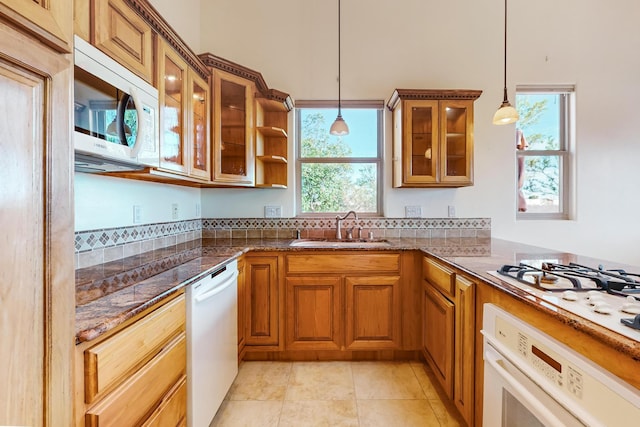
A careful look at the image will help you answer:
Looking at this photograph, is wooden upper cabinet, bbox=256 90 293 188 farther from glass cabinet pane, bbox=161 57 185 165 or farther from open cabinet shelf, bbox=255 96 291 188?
glass cabinet pane, bbox=161 57 185 165

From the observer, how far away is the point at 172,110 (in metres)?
1.66

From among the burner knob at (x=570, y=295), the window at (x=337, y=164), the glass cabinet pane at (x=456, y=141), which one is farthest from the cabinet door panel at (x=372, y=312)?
the burner knob at (x=570, y=295)

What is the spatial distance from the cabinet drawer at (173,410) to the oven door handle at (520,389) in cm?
123

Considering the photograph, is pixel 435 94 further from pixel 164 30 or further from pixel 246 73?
pixel 164 30

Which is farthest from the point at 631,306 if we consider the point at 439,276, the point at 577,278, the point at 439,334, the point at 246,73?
the point at 246,73

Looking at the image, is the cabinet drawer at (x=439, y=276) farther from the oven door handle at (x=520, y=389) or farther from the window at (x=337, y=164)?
the window at (x=337, y=164)

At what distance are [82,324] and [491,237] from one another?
2.95 meters

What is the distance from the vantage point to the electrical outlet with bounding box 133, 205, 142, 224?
1.88 metres

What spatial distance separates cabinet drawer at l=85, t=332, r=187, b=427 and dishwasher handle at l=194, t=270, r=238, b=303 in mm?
169

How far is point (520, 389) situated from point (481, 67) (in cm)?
278

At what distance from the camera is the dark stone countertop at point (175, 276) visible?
791 millimetres

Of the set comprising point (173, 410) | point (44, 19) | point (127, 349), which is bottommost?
point (173, 410)

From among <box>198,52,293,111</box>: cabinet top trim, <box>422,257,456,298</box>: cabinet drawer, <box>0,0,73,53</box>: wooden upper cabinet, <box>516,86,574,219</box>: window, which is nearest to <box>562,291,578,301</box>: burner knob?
<box>422,257,456,298</box>: cabinet drawer

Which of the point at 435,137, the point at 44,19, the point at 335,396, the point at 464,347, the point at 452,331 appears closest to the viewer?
the point at 44,19
